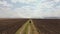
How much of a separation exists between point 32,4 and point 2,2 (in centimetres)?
20

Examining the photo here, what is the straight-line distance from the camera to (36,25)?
2.56 feet

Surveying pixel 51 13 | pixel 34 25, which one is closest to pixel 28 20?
pixel 34 25

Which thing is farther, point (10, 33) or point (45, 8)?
point (45, 8)

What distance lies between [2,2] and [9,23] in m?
0.17

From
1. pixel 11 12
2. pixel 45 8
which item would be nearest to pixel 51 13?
pixel 45 8

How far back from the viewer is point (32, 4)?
861 mm

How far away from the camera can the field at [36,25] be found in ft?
2.49

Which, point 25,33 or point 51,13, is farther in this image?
point 51,13

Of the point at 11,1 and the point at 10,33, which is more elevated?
the point at 11,1

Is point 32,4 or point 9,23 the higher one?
point 32,4

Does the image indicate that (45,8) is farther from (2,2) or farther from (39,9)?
(2,2)

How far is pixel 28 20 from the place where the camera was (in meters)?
0.79

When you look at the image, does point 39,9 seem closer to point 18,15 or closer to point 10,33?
point 18,15

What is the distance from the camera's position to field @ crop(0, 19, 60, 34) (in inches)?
29.9
